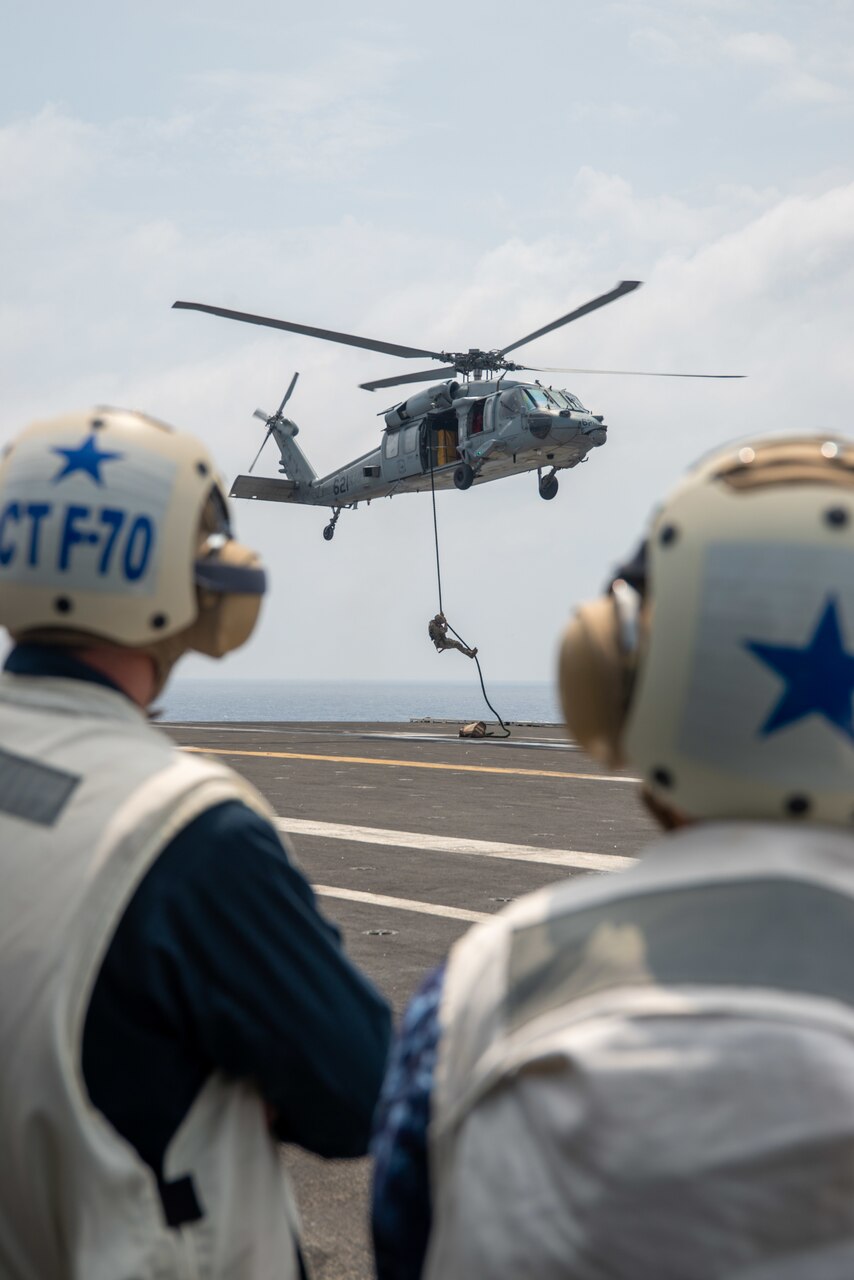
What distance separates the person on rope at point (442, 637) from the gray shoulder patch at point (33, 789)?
26.6 metres

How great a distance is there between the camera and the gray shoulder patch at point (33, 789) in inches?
75.0

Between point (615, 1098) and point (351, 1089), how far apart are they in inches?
35.1

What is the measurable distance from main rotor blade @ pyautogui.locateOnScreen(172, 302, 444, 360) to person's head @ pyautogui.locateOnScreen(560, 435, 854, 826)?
95.9ft

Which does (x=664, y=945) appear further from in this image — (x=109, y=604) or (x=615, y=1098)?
(x=109, y=604)

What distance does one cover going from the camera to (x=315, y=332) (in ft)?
100

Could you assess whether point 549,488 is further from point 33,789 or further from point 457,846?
point 33,789

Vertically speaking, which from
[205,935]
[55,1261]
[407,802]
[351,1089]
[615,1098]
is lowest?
[407,802]

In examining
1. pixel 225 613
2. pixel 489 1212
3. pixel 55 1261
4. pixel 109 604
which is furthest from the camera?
pixel 225 613

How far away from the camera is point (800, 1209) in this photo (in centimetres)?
112

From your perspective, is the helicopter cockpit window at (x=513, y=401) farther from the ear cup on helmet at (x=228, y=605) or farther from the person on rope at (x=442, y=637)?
the ear cup on helmet at (x=228, y=605)

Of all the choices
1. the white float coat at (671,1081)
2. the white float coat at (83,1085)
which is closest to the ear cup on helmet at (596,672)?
the white float coat at (671,1081)

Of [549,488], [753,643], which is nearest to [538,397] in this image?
[549,488]

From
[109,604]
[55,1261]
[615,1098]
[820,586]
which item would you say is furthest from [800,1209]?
[109,604]

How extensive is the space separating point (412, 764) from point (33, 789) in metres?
18.1
